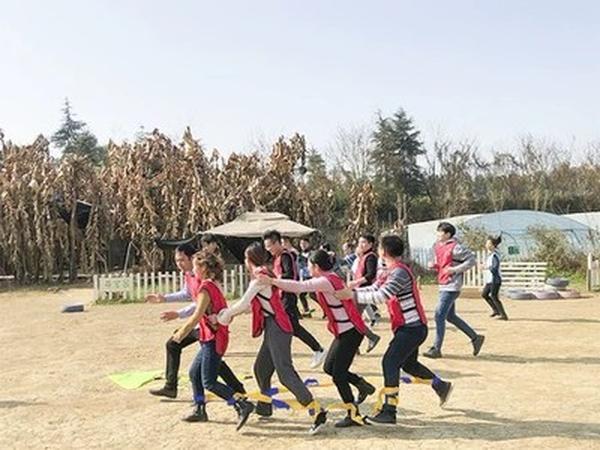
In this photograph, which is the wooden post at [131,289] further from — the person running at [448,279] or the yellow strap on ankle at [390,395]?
the yellow strap on ankle at [390,395]

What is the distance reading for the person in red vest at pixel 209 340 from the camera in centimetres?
615

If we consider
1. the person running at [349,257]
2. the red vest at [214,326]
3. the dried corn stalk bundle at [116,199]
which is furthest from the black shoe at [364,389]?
the dried corn stalk bundle at [116,199]

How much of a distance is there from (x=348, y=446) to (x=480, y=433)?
1109 mm

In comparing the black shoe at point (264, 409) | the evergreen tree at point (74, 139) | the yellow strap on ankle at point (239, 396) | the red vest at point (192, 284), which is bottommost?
the black shoe at point (264, 409)

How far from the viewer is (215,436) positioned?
234 inches

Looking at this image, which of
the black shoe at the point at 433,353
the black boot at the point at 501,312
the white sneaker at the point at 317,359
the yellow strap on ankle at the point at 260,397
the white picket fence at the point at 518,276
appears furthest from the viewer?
the white picket fence at the point at 518,276

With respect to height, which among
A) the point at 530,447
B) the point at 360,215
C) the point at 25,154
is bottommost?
the point at 530,447

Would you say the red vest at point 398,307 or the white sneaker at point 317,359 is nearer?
the red vest at point 398,307

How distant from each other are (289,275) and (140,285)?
11.5 meters

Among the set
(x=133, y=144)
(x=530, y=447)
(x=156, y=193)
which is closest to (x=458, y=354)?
(x=530, y=447)

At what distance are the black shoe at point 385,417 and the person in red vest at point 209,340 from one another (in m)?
1.04

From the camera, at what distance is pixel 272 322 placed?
6051 millimetres

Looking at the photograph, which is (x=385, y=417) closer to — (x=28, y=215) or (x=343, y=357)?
(x=343, y=357)

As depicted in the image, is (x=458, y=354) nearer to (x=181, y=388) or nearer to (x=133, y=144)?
(x=181, y=388)
